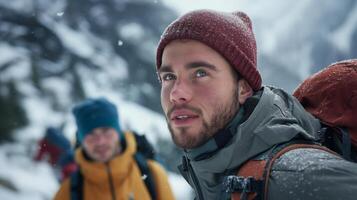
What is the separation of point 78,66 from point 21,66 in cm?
162

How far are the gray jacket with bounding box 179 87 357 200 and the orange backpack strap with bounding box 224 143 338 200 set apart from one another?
17mm

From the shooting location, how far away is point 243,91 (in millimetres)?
1475

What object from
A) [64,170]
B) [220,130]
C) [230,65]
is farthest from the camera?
[64,170]

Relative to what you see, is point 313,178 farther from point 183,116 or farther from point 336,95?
point 183,116

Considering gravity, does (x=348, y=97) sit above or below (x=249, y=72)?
below

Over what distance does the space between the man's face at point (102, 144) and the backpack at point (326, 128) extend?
2.71m

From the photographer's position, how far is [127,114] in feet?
36.0

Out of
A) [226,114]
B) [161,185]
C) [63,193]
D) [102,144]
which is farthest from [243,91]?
[102,144]

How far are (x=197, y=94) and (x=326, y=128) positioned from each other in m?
0.45

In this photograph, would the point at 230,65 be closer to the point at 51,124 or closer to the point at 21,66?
the point at 51,124

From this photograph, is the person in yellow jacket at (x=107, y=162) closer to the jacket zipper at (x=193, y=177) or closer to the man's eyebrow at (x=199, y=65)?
the jacket zipper at (x=193, y=177)

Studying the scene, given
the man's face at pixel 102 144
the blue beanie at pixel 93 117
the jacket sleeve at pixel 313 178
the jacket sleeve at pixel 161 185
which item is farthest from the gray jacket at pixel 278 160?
the blue beanie at pixel 93 117

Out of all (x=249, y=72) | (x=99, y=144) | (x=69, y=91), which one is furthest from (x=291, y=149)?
(x=69, y=91)

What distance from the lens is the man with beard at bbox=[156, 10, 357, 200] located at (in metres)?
0.97
